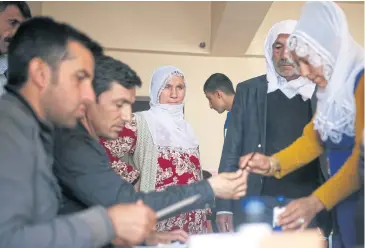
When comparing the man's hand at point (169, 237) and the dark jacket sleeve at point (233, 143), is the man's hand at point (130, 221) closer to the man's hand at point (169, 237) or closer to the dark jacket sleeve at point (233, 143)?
the man's hand at point (169, 237)

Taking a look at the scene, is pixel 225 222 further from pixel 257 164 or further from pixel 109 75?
pixel 109 75

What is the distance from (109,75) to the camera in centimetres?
88

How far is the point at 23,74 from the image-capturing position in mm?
661

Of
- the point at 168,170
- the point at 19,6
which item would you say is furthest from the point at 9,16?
the point at 168,170

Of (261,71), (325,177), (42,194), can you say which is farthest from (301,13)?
(42,194)

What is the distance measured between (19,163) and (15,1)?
0.73 meters

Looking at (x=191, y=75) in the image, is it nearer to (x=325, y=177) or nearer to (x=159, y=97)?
(x=159, y=97)

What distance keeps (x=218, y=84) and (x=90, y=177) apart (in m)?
0.59

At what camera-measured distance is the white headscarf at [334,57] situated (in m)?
0.80

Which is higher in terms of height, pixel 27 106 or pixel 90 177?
pixel 27 106

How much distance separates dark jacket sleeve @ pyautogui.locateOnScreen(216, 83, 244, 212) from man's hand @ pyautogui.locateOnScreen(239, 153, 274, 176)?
1.3 inches

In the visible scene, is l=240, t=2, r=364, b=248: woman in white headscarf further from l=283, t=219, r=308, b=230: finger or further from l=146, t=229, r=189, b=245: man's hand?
l=146, t=229, r=189, b=245: man's hand

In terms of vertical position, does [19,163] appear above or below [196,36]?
below

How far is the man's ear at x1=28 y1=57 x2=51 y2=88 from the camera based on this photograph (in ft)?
2.15
